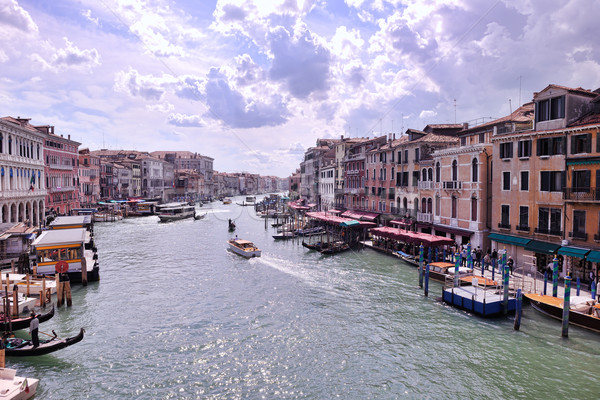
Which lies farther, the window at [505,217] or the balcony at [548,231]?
the window at [505,217]

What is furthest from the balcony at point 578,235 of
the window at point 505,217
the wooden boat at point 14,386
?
the wooden boat at point 14,386

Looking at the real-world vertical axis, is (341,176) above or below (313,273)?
above

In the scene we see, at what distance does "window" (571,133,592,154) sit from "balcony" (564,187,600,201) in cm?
217

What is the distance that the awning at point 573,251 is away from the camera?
21.6 meters

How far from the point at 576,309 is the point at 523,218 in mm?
9127

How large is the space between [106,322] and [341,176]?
4435 centimetres

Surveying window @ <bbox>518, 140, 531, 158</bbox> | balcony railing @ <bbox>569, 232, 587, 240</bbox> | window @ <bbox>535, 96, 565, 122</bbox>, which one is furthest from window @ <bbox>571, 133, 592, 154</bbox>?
balcony railing @ <bbox>569, 232, 587, 240</bbox>

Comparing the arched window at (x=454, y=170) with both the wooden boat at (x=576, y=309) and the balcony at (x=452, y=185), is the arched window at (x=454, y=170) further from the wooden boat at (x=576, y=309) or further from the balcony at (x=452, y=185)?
the wooden boat at (x=576, y=309)

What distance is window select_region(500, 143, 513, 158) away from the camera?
26.6 m

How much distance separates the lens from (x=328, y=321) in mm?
19031

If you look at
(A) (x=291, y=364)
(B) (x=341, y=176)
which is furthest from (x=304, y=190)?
(A) (x=291, y=364)

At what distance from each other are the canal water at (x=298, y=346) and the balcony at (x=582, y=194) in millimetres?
7622

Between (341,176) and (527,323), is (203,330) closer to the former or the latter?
(527,323)

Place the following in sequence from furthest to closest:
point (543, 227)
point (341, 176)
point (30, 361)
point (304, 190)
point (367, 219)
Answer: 1. point (304, 190)
2. point (341, 176)
3. point (367, 219)
4. point (543, 227)
5. point (30, 361)
